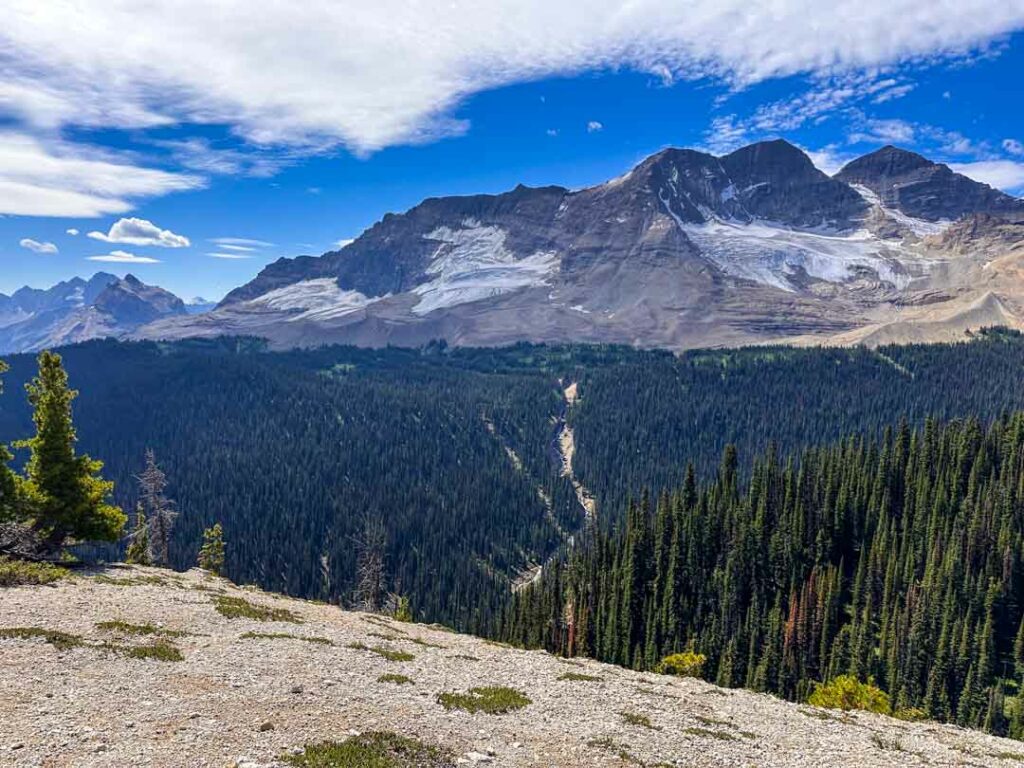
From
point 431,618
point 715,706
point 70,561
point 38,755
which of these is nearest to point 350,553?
point 431,618

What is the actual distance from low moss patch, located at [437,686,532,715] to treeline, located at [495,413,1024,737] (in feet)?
206

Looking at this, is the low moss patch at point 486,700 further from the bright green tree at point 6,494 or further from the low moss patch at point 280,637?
the bright green tree at point 6,494

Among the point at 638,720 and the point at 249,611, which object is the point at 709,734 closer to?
the point at 638,720

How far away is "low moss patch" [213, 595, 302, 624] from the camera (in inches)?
1494

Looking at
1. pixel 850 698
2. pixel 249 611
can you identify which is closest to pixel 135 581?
pixel 249 611

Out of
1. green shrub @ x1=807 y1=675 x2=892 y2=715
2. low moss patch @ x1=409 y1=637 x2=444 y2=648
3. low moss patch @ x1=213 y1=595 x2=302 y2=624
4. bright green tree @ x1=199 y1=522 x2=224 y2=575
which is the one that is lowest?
green shrub @ x1=807 y1=675 x2=892 y2=715

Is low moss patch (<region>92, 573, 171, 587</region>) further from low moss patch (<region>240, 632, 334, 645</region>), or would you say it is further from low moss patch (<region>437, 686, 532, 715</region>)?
low moss patch (<region>437, 686, 532, 715</region>)

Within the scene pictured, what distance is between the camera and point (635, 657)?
94062 millimetres

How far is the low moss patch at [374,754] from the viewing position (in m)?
19.2

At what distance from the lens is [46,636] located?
91.0ft

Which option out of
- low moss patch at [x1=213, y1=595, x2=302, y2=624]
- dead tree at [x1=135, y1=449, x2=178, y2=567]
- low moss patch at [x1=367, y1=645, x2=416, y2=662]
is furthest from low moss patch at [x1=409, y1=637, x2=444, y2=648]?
dead tree at [x1=135, y1=449, x2=178, y2=567]

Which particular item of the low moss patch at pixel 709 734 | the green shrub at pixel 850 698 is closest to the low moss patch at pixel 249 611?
the low moss patch at pixel 709 734

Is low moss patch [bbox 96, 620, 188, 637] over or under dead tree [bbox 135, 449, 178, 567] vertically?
over

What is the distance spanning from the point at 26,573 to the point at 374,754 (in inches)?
1153
